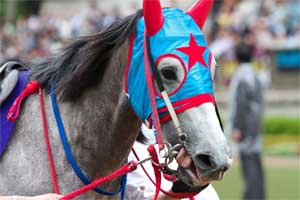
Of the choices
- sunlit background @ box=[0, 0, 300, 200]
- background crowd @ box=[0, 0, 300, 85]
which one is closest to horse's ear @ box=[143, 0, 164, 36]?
sunlit background @ box=[0, 0, 300, 200]

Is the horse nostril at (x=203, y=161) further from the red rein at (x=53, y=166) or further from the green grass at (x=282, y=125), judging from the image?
the green grass at (x=282, y=125)

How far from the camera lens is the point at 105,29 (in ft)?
12.9

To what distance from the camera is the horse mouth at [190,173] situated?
11.2ft

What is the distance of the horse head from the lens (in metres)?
3.38

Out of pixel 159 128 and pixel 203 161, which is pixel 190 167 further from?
pixel 159 128

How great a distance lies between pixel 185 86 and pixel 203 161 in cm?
33

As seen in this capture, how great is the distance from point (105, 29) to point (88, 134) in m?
0.51

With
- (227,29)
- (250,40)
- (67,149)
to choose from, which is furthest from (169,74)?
(227,29)

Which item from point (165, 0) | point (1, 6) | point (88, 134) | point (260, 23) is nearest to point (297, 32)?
point (260, 23)

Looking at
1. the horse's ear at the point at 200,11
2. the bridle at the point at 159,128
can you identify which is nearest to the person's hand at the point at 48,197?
the bridle at the point at 159,128

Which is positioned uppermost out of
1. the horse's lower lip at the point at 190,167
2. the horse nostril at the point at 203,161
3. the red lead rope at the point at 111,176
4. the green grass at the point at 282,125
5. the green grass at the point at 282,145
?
the horse nostril at the point at 203,161

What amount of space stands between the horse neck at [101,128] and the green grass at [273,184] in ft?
23.1

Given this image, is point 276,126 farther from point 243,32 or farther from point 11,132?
point 11,132

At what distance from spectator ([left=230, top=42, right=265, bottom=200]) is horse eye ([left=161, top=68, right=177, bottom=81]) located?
21.2 ft
